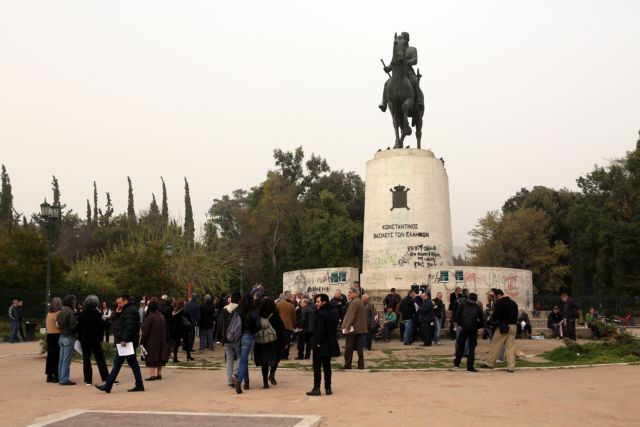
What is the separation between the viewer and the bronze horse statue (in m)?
24.9

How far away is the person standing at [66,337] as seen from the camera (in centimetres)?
1112

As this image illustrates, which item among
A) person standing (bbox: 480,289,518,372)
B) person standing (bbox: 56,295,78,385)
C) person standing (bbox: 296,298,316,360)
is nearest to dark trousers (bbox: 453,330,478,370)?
person standing (bbox: 480,289,518,372)

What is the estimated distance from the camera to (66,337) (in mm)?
11211

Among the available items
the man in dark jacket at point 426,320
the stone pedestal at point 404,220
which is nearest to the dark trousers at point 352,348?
the man in dark jacket at point 426,320

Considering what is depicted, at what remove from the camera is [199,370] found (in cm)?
1334

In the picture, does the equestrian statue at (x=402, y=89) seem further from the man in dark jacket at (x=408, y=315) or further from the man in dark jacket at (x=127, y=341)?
the man in dark jacket at (x=127, y=341)

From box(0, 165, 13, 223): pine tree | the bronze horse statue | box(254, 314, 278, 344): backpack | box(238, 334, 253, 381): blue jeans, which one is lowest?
box(238, 334, 253, 381): blue jeans

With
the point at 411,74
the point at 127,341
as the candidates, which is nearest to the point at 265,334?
the point at 127,341

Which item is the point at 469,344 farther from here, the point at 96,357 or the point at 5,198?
the point at 5,198

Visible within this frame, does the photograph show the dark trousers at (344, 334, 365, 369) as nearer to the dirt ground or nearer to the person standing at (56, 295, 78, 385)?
the dirt ground

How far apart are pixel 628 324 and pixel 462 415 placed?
25402 mm

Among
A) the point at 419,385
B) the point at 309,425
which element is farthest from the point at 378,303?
the point at 309,425

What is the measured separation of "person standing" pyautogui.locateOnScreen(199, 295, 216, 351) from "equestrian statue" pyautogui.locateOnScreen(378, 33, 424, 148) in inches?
445

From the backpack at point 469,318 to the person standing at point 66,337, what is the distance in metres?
6.87
